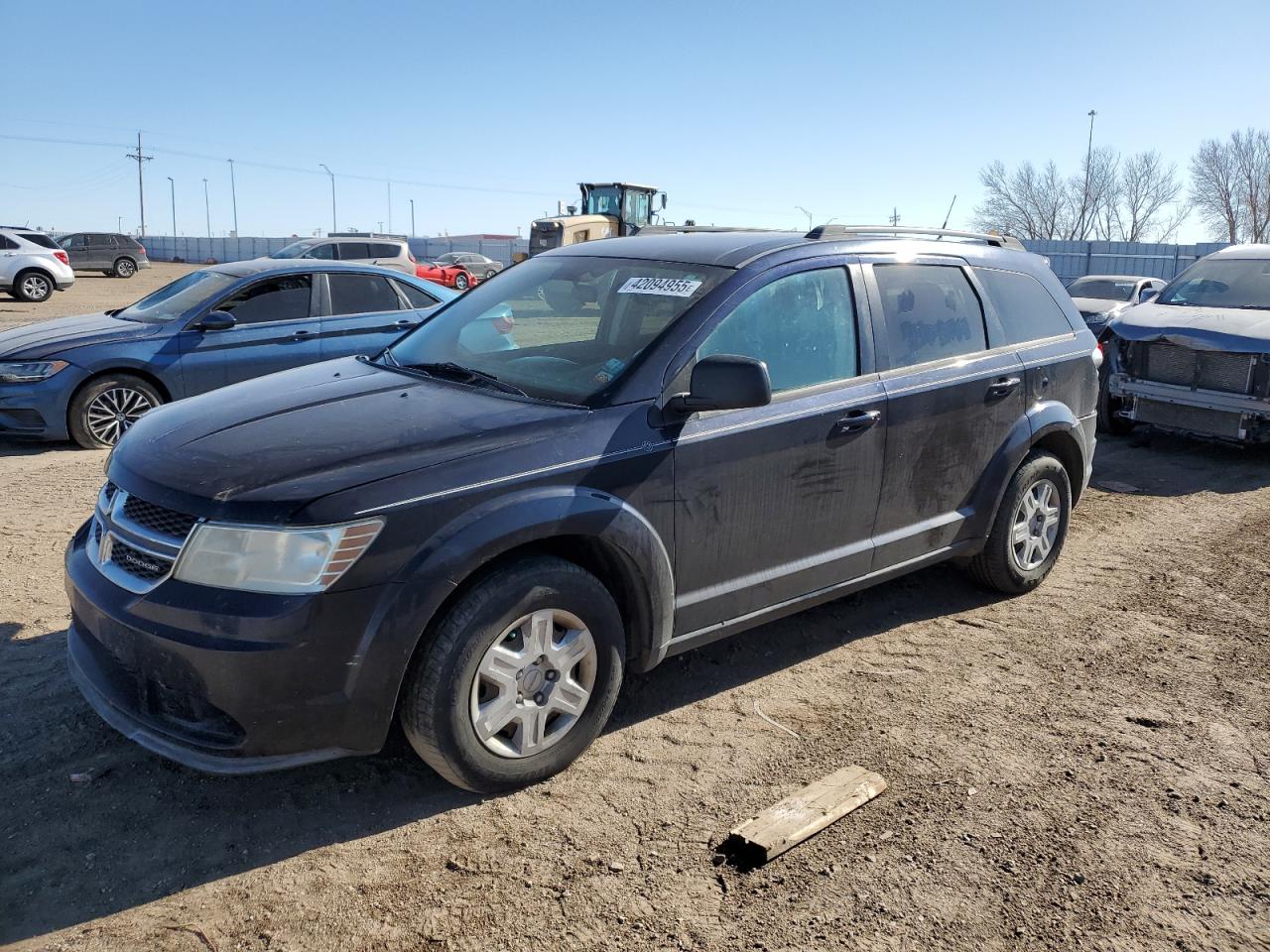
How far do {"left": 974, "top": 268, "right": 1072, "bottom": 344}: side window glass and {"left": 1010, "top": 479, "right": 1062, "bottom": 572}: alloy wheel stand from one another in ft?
2.55

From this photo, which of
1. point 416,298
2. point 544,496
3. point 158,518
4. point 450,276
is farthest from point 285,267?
point 450,276

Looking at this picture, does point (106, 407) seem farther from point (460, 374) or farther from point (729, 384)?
point (729, 384)

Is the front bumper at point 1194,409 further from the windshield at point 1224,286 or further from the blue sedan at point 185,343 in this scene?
the blue sedan at point 185,343

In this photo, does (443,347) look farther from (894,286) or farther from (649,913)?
(649,913)

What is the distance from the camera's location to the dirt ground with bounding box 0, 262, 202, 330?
66.9 ft

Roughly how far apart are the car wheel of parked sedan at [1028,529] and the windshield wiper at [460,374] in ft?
8.64

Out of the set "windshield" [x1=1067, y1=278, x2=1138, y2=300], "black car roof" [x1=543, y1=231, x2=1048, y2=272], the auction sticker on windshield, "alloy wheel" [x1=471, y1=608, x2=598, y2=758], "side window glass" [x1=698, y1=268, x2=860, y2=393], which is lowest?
"alloy wheel" [x1=471, y1=608, x2=598, y2=758]

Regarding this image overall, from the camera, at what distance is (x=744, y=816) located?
3.20m

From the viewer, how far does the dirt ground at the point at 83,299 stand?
20391 mm

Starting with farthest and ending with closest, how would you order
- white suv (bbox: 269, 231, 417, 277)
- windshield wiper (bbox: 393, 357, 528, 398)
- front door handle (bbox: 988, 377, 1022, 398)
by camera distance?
white suv (bbox: 269, 231, 417, 277) < front door handle (bbox: 988, 377, 1022, 398) < windshield wiper (bbox: 393, 357, 528, 398)

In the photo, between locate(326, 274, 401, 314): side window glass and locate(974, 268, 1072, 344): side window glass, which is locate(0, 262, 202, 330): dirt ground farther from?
locate(974, 268, 1072, 344): side window glass

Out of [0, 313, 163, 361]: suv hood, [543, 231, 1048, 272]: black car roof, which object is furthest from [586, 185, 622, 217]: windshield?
[543, 231, 1048, 272]: black car roof

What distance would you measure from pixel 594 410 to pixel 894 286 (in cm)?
176

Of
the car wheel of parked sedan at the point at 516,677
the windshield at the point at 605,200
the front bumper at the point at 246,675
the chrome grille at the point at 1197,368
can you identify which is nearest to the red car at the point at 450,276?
the windshield at the point at 605,200
